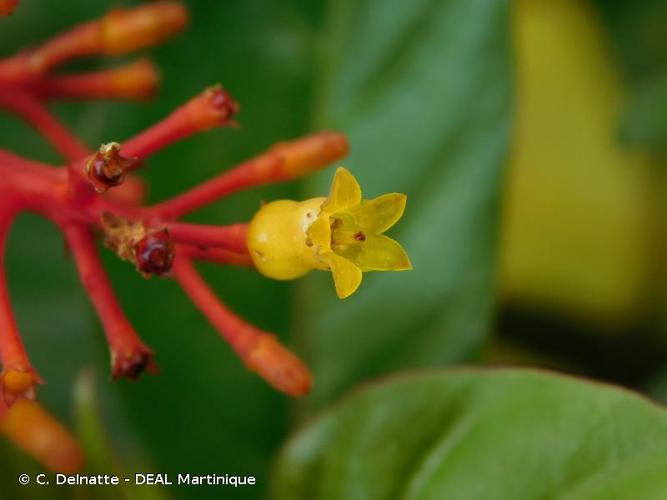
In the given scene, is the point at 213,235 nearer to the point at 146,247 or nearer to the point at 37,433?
the point at 146,247

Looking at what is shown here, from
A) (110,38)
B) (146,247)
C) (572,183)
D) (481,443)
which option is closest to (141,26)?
(110,38)

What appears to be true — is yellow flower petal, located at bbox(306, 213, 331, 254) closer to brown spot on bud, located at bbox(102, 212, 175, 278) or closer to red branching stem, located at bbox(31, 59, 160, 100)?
brown spot on bud, located at bbox(102, 212, 175, 278)

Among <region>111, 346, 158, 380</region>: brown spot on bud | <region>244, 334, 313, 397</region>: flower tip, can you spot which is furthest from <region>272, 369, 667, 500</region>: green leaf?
<region>111, 346, 158, 380</region>: brown spot on bud

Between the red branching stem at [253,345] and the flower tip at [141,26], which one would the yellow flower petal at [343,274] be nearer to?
the red branching stem at [253,345]

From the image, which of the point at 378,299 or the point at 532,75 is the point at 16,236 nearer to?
the point at 378,299

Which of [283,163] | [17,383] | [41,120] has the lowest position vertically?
[17,383]

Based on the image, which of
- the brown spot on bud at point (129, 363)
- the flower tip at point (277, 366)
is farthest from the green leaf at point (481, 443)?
the brown spot on bud at point (129, 363)
